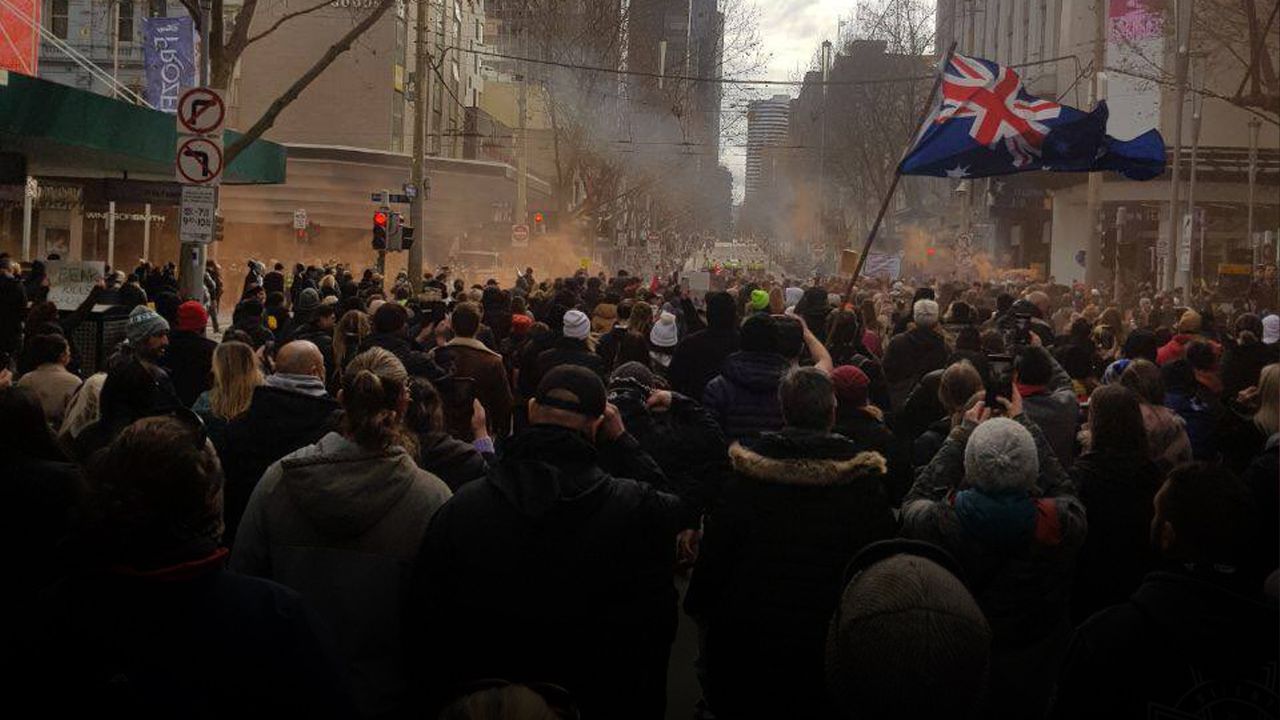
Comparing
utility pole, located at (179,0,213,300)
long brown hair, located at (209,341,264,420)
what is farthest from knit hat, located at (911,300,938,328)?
utility pole, located at (179,0,213,300)

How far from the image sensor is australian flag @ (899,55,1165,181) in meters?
12.2

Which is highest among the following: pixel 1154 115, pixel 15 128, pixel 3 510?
pixel 1154 115

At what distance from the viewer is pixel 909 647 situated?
9.04 feet

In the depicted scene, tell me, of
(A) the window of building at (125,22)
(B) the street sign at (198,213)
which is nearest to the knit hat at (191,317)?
(B) the street sign at (198,213)

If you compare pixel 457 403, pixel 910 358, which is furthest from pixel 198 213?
pixel 457 403

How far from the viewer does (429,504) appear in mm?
4266

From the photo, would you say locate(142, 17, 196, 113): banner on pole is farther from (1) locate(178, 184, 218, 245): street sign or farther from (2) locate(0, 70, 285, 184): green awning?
(1) locate(178, 184, 218, 245): street sign

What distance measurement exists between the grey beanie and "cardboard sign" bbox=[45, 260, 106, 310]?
55.3 feet

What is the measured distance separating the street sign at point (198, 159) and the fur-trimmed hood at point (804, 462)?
887 cm

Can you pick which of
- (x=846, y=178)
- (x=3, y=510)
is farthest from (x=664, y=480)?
(x=846, y=178)

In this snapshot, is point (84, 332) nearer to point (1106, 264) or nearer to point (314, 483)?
point (314, 483)

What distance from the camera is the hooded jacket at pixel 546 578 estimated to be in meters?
3.80

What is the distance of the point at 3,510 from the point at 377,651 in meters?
1.12

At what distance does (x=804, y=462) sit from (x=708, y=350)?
4661 millimetres
